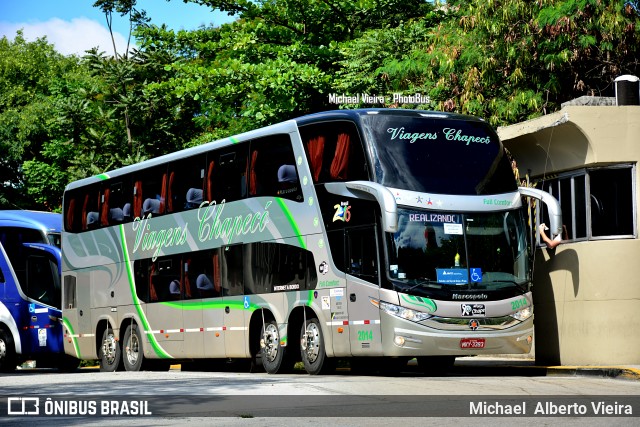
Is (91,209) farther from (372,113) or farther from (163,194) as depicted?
(372,113)

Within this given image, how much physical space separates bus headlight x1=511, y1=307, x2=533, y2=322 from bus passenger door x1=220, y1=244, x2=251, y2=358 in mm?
5403

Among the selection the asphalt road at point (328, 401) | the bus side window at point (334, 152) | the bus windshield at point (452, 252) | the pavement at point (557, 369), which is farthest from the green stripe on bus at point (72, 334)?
the bus windshield at point (452, 252)

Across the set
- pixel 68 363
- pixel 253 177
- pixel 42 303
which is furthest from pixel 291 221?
pixel 68 363

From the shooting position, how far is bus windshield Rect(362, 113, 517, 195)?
65.4 ft

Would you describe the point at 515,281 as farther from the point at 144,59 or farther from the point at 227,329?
the point at 144,59

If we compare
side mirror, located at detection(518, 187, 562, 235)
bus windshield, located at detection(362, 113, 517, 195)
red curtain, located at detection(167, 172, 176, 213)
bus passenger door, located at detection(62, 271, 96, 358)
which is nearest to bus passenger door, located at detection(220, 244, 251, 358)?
red curtain, located at detection(167, 172, 176, 213)

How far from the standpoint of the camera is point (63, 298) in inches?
1197

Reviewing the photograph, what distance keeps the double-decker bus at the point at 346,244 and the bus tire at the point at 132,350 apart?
1.13 metres

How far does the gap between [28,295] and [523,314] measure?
1523cm

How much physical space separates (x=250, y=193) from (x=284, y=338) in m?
2.87

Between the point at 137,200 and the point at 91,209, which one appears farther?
the point at 91,209

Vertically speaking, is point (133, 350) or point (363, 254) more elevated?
point (363, 254)

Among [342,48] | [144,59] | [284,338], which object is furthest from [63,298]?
[144,59]

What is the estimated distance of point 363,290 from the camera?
20094 mm
